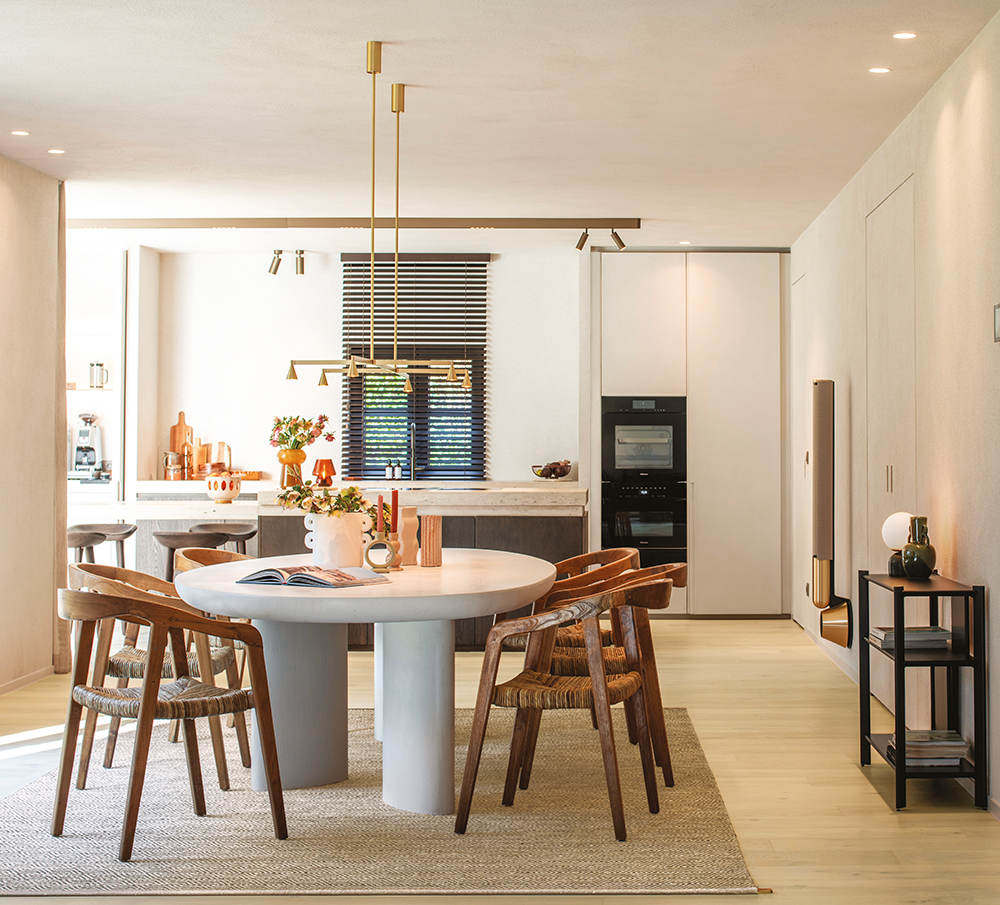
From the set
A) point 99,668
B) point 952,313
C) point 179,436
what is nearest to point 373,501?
point 179,436

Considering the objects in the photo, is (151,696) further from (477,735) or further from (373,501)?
(373,501)

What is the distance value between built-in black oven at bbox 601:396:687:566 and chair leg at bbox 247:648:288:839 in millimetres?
4147

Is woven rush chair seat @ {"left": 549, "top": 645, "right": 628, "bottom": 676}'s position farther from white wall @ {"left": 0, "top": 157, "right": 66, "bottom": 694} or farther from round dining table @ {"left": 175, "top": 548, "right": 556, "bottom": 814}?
white wall @ {"left": 0, "top": 157, "right": 66, "bottom": 694}

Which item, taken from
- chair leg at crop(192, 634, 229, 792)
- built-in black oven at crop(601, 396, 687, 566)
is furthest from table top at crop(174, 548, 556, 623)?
built-in black oven at crop(601, 396, 687, 566)

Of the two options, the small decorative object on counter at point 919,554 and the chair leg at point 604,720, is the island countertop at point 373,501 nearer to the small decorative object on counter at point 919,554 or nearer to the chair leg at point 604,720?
the chair leg at point 604,720

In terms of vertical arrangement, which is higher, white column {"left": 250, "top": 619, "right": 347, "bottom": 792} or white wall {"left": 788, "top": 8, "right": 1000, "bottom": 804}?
white wall {"left": 788, "top": 8, "right": 1000, "bottom": 804}

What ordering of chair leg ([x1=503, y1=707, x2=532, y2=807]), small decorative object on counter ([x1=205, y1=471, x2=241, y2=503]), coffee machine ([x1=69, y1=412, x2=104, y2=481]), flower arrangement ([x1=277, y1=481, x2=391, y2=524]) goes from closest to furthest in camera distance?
chair leg ([x1=503, y1=707, x2=532, y2=807]) → flower arrangement ([x1=277, y1=481, x2=391, y2=524]) → small decorative object on counter ([x1=205, y1=471, x2=241, y2=503]) → coffee machine ([x1=69, y1=412, x2=104, y2=481])

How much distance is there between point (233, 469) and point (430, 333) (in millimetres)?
1823

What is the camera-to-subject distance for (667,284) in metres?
7.01

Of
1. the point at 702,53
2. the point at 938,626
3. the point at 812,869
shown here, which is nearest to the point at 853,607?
the point at 938,626

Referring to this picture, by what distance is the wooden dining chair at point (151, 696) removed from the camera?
9.28 feet

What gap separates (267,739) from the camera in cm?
297

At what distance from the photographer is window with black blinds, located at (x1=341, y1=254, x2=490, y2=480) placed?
7.53 meters

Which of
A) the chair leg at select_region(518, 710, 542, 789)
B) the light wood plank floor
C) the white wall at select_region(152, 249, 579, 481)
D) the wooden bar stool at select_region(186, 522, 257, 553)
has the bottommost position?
the light wood plank floor
